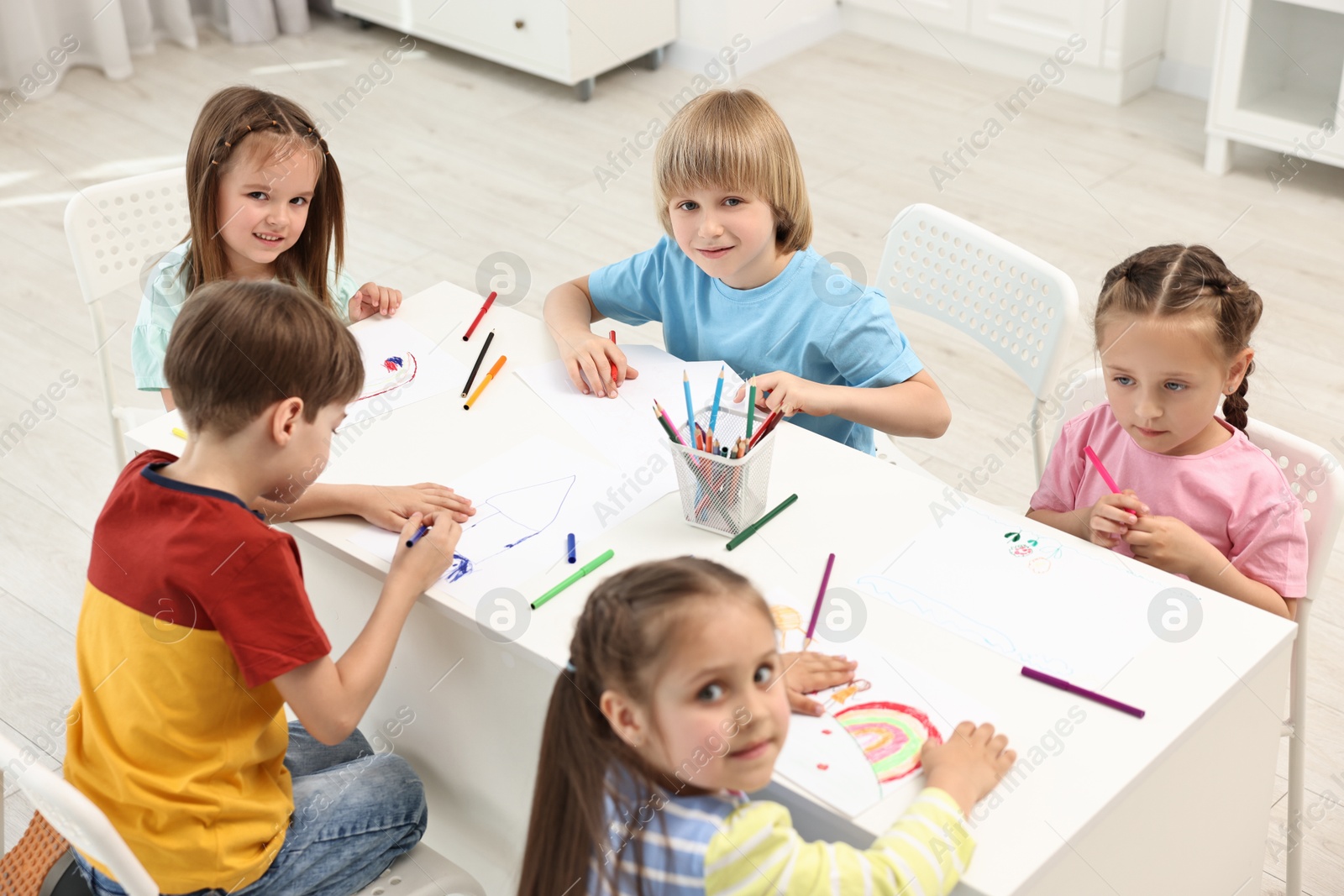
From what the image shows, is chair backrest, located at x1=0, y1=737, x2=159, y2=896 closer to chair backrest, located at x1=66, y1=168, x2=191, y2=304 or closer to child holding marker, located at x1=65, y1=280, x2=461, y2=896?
child holding marker, located at x1=65, y1=280, x2=461, y2=896

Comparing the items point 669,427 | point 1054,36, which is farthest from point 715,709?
point 1054,36

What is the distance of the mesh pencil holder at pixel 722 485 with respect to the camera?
144 centimetres

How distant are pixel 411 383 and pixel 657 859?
0.88 metres

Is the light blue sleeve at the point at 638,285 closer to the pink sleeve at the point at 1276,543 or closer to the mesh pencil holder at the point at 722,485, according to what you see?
the mesh pencil holder at the point at 722,485

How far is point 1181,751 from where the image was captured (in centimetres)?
127

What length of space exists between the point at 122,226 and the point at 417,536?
3.04 ft

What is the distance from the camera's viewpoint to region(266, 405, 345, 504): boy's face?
133cm

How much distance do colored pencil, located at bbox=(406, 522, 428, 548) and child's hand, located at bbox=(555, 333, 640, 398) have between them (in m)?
0.36

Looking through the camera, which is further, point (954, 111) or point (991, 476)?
point (954, 111)

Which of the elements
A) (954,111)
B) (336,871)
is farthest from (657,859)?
(954,111)

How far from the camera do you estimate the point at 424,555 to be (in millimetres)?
1440

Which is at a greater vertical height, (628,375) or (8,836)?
(628,375)

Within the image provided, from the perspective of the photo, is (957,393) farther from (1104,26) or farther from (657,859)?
(657,859)

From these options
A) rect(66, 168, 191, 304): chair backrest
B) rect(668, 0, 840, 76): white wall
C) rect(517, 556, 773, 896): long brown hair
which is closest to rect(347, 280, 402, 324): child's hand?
rect(66, 168, 191, 304): chair backrest
